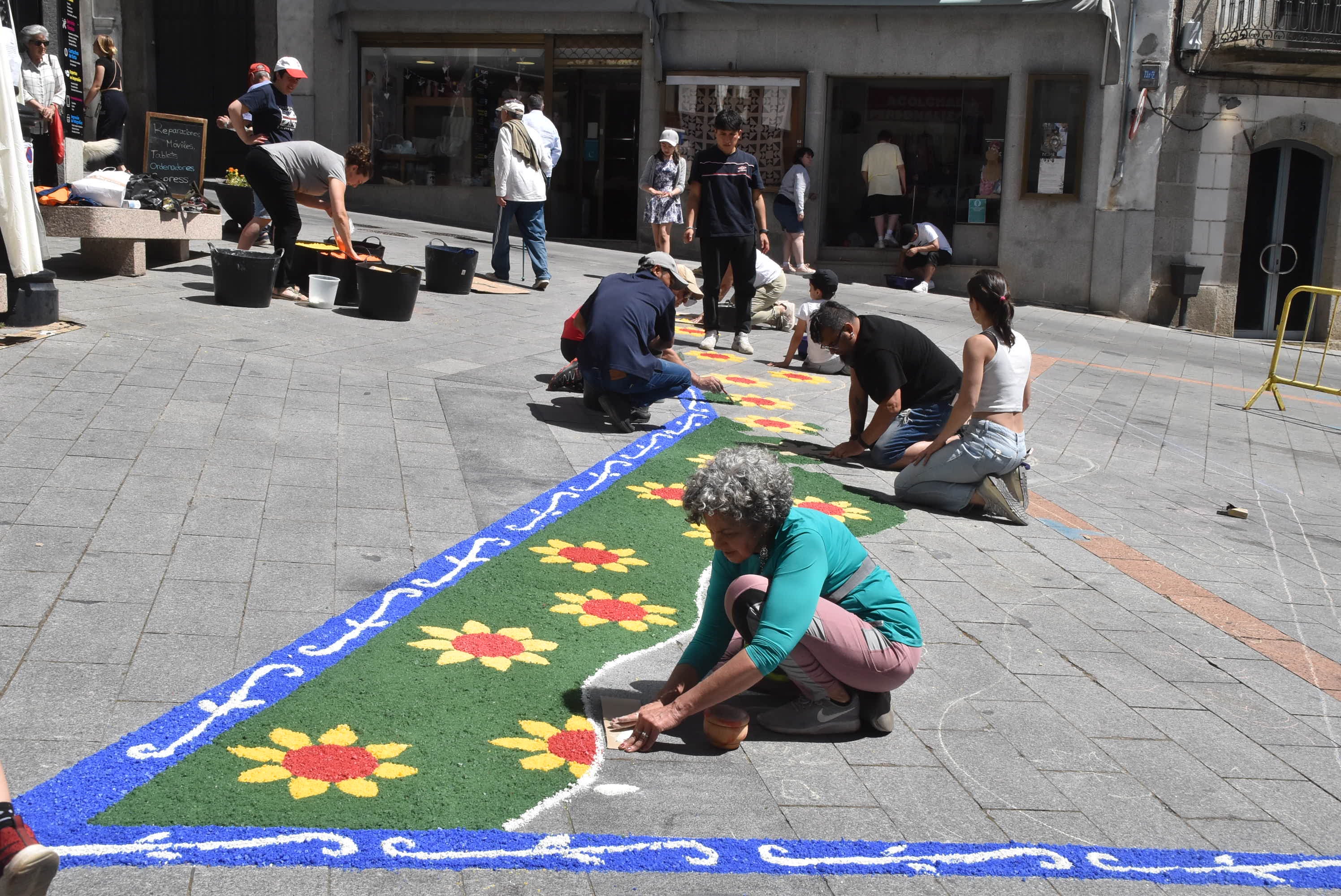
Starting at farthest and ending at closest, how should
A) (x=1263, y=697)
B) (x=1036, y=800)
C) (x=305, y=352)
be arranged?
1. (x=305, y=352)
2. (x=1263, y=697)
3. (x=1036, y=800)

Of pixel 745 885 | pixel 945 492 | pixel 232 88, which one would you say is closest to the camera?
pixel 745 885

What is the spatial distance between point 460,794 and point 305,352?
18.2 ft

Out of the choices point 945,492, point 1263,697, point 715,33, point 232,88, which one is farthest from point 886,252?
point 1263,697

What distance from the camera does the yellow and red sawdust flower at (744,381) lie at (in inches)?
374

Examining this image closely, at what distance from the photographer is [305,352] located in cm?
829

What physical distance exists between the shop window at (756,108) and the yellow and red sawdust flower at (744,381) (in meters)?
7.85

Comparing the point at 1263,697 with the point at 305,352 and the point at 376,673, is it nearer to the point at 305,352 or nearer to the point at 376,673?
the point at 376,673

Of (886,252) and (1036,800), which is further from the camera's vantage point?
(886,252)

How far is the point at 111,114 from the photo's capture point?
1438 cm

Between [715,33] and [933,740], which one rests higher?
[715,33]

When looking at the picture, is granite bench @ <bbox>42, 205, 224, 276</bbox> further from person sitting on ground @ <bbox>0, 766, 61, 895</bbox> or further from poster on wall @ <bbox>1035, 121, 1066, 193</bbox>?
poster on wall @ <bbox>1035, 121, 1066, 193</bbox>

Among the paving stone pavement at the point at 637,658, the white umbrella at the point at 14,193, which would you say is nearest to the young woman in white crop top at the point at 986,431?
the paving stone pavement at the point at 637,658

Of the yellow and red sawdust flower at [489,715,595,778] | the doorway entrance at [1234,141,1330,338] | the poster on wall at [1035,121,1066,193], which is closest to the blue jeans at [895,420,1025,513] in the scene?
the yellow and red sawdust flower at [489,715,595,778]

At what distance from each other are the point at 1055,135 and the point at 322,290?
10700 mm
